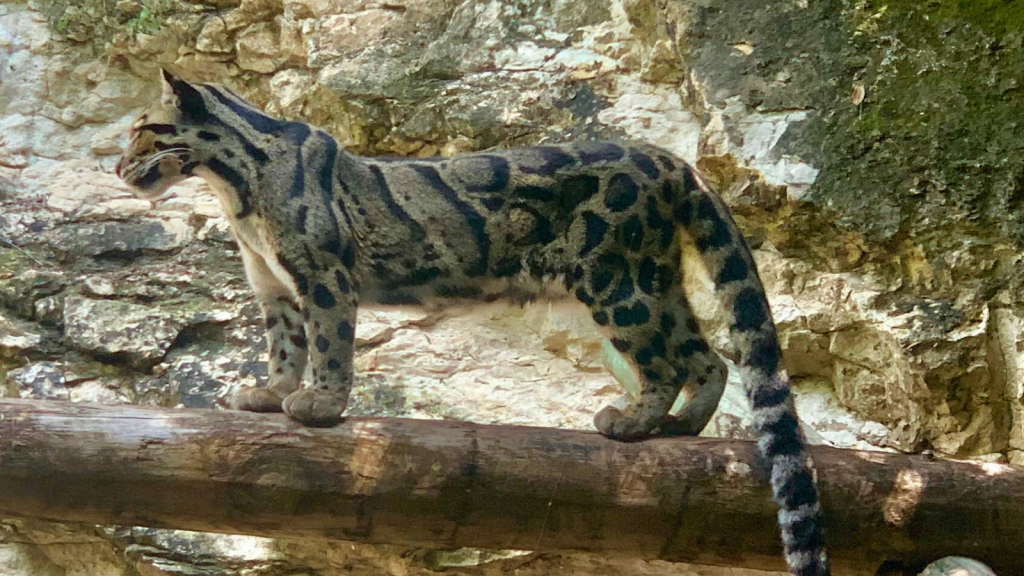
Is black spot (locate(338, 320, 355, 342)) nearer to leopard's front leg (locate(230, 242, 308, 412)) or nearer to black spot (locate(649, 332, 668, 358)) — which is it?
leopard's front leg (locate(230, 242, 308, 412))

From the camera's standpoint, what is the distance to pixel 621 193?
4.09m

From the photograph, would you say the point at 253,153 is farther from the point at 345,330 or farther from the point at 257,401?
the point at 257,401

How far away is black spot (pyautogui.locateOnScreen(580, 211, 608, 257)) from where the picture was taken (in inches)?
159

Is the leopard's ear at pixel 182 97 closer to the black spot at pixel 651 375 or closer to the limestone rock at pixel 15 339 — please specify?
the black spot at pixel 651 375

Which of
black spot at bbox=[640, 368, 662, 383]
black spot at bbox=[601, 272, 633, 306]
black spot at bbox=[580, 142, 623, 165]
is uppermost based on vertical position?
black spot at bbox=[580, 142, 623, 165]

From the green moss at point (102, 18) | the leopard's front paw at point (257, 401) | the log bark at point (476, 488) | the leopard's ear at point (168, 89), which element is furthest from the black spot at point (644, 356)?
the green moss at point (102, 18)

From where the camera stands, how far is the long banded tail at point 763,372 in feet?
12.0

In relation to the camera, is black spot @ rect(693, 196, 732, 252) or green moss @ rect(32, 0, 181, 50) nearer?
black spot @ rect(693, 196, 732, 252)

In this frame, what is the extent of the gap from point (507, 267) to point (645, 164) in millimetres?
710

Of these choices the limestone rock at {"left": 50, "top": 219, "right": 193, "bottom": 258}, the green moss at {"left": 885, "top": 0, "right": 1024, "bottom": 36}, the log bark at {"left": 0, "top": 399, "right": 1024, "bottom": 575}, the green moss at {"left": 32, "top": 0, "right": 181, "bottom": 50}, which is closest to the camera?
the log bark at {"left": 0, "top": 399, "right": 1024, "bottom": 575}

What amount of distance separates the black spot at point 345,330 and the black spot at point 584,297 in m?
0.91

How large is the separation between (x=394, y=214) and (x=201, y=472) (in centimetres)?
131

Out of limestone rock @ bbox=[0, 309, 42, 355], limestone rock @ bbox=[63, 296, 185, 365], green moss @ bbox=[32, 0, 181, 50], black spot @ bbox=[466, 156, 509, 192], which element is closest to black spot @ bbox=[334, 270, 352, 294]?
black spot @ bbox=[466, 156, 509, 192]

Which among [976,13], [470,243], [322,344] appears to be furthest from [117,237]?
[976,13]
